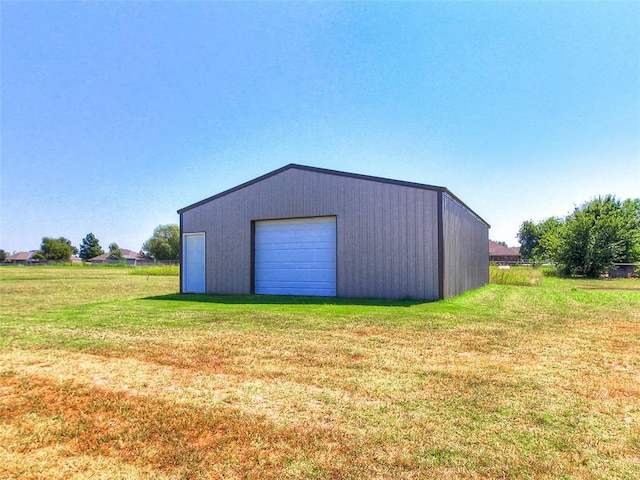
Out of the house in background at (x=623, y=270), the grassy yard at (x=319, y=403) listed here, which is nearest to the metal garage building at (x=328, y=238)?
the grassy yard at (x=319, y=403)

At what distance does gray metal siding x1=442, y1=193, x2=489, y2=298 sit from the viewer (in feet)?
34.7

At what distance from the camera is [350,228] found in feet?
36.5

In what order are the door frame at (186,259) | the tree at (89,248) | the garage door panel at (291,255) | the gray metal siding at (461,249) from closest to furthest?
the gray metal siding at (461,249) → the garage door panel at (291,255) → the door frame at (186,259) → the tree at (89,248)

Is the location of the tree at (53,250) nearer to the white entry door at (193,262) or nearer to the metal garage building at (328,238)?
the white entry door at (193,262)

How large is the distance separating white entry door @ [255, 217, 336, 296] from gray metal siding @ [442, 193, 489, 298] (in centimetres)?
344

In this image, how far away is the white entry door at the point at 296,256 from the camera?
38.0 ft

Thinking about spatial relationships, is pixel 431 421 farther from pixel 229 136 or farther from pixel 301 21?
pixel 229 136

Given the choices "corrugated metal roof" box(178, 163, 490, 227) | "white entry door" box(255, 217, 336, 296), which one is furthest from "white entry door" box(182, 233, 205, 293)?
"white entry door" box(255, 217, 336, 296)

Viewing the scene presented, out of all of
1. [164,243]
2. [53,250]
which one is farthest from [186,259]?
[53,250]

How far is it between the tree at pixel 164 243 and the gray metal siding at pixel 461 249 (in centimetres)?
6317

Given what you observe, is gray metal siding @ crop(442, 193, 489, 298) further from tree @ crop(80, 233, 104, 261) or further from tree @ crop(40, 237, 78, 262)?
tree @ crop(80, 233, 104, 261)

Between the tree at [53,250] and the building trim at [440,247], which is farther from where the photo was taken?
the tree at [53,250]

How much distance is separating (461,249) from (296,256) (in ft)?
19.5

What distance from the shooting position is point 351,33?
1016 cm
